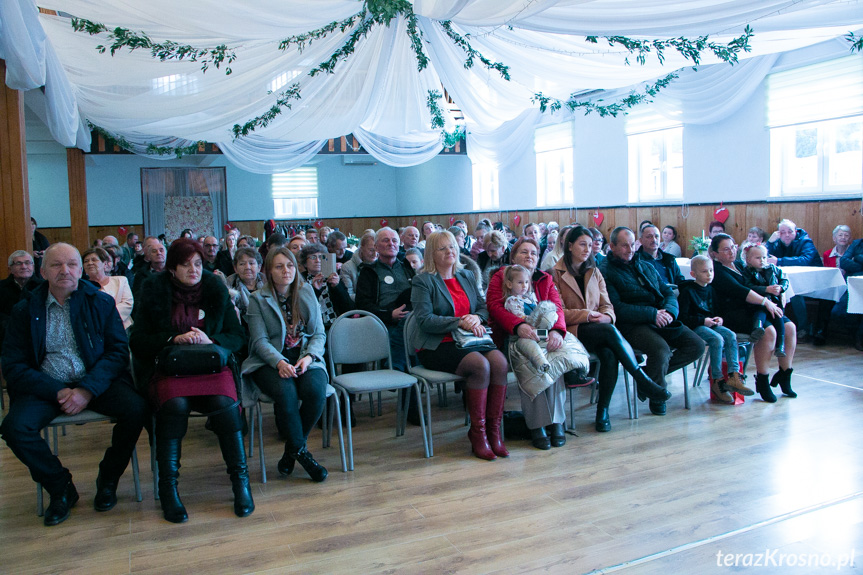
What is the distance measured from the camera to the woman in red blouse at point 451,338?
12.2ft

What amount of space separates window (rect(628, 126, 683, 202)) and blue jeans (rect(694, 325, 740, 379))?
16.8 feet

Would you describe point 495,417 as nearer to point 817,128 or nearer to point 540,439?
point 540,439

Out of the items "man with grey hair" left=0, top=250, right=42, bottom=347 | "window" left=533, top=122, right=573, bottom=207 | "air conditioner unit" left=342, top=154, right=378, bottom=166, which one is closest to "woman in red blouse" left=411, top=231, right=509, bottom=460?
"man with grey hair" left=0, top=250, right=42, bottom=347

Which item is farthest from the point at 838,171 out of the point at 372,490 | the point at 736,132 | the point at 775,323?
the point at 372,490

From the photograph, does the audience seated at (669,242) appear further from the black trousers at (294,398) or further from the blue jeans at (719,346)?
the black trousers at (294,398)

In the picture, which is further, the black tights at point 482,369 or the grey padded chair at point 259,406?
the black tights at point 482,369

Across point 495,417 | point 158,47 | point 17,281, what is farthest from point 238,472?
point 158,47

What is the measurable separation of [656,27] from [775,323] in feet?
7.68

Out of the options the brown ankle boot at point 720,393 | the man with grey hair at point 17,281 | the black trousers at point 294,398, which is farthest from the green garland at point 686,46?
the man with grey hair at point 17,281

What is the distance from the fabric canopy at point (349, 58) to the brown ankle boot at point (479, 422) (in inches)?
82.1

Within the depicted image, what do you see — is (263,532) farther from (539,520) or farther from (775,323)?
(775,323)

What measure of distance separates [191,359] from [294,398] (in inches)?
21.9

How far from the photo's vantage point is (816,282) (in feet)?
20.5

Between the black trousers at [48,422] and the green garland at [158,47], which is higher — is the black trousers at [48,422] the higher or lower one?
the lower one
